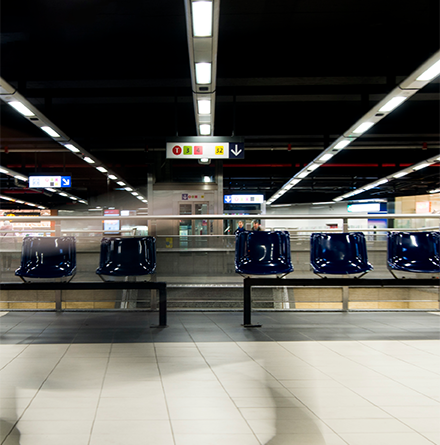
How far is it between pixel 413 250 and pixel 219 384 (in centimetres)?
288

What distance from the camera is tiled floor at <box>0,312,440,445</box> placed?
1.67 m

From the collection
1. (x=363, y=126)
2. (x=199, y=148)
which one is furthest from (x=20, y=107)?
(x=363, y=126)

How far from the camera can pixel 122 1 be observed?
520cm

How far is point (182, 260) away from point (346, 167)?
14100 mm

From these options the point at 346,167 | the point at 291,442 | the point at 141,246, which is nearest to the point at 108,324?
the point at 141,246

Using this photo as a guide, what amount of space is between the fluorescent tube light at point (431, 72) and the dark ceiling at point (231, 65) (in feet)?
0.67

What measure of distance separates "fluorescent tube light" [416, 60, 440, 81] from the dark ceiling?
0.21m

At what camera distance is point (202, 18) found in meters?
3.85

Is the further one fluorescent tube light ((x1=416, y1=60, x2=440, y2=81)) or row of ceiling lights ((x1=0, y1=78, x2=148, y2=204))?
row of ceiling lights ((x1=0, y1=78, x2=148, y2=204))

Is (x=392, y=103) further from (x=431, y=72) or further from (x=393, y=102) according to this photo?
(x=431, y=72)

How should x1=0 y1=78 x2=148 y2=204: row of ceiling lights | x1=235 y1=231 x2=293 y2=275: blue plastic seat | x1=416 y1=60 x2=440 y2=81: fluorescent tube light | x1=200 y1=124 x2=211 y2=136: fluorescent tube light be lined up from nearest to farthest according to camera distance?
x1=235 y1=231 x2=293 y2=275: blue plastic seat, x1=416 y1=60 x2=440 y2=81: fluorescent tube light, x1=0 y1=78 x2=148 y2=204: row of ceiling lights, x1=200 y1=124 x2=211 y2=136: fluorescent tube light

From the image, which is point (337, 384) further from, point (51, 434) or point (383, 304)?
point (383, 304)

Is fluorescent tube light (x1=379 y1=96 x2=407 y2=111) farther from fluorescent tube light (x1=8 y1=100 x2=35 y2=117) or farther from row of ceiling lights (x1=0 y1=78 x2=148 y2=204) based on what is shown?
fluorescent tube light (x1=8 y1=100 x2=35 y2=117)

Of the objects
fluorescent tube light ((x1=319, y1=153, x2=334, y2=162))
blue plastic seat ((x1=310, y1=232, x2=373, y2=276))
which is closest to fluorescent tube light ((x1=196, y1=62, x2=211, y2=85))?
blue plastic seat ((x1=310, y1=232, x2=373, y2=276))
